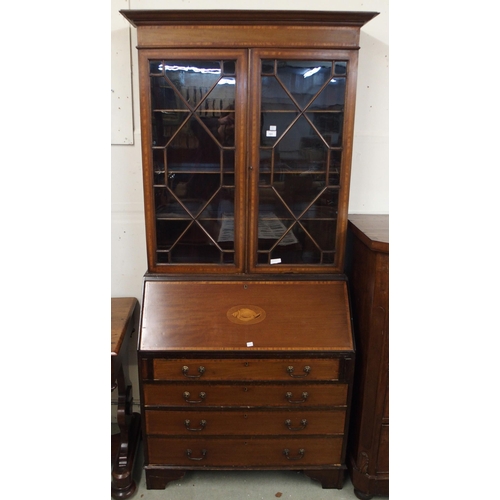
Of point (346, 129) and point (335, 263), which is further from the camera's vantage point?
point (335, 263)

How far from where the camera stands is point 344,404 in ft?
5.35

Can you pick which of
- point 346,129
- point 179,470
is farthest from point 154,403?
point 346,129

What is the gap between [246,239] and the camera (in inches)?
67.3

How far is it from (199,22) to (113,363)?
53.8 inches

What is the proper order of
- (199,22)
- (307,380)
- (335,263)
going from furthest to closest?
(335,263), (307,380), (199,22)

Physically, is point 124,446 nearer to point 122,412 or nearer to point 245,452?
point 122,412

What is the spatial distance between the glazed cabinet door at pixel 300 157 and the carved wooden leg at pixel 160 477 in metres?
0.96

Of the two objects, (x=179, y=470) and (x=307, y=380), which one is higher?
(x=307, y=380)

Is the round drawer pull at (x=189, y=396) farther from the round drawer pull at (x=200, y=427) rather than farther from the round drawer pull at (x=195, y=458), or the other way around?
the round drawer pull at (x=195, y=458)

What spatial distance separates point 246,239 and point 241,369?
1.80ft

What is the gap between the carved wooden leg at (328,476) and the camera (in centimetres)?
171

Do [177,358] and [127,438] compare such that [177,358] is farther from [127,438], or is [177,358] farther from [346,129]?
[346,129]

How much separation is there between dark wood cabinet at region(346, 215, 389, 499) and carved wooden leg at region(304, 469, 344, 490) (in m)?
0.06

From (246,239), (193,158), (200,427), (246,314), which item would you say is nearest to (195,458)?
(200,427)
